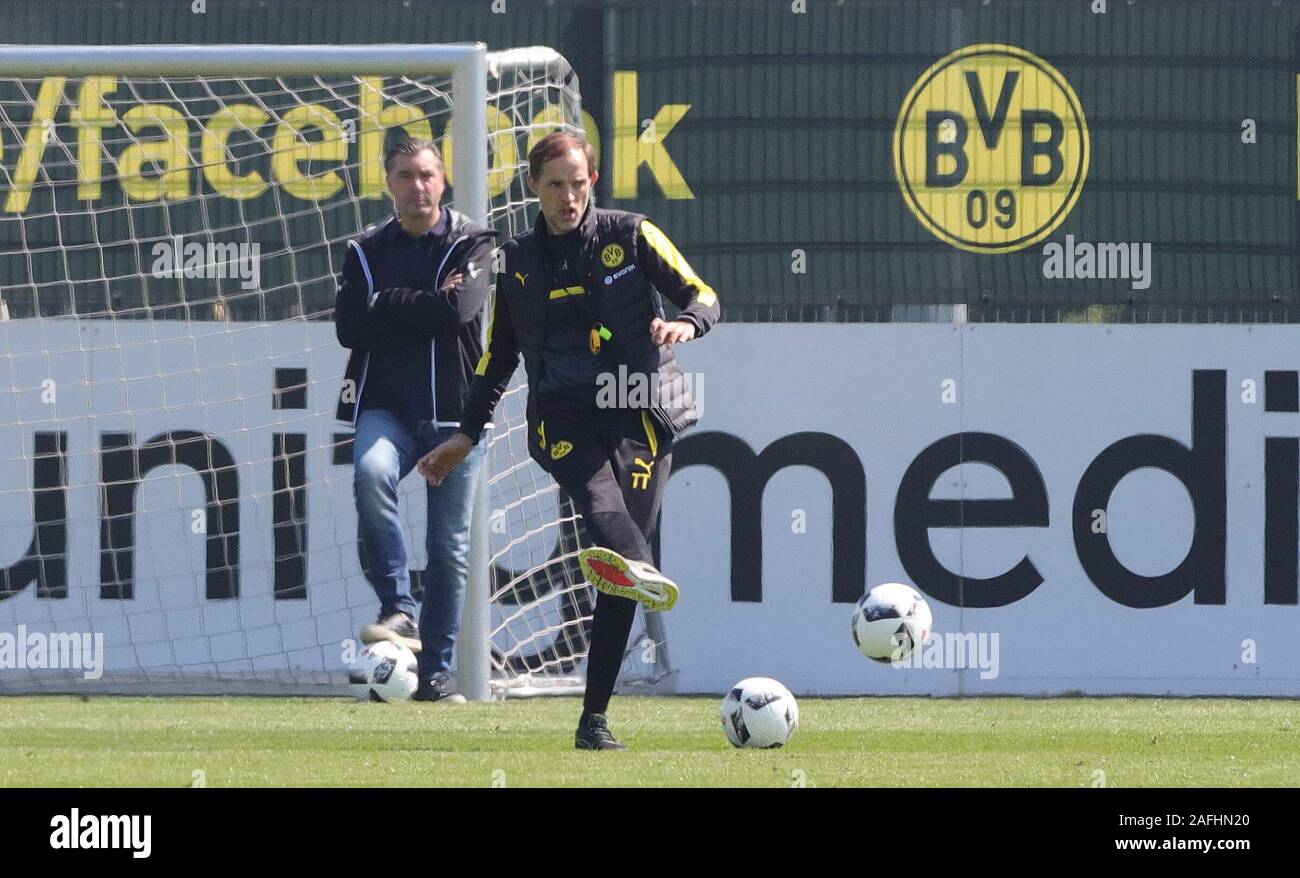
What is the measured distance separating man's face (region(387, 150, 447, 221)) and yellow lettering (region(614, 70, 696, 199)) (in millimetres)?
1678

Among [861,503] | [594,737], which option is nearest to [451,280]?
[594,737]

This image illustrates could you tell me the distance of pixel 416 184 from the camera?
706cm

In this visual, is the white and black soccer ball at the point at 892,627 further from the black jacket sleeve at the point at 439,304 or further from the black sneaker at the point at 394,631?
the black jacket sleeve at the point at 439,304

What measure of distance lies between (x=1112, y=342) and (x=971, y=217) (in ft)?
2.64

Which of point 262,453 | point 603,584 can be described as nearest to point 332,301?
point 262,453

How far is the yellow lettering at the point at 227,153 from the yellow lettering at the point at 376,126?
428 mm

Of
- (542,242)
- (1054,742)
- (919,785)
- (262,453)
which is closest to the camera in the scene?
(919,785)

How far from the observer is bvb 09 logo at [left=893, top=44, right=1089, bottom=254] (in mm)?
8703

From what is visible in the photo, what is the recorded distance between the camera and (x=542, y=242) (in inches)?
217

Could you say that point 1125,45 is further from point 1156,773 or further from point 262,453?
point 1156,773

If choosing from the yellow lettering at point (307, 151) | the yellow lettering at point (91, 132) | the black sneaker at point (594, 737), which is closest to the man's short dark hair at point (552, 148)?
the black sneaker at point (594, 737)

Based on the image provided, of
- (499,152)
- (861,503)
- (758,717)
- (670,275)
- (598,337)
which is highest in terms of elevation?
(499,152)

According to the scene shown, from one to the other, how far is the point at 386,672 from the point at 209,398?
1.93m

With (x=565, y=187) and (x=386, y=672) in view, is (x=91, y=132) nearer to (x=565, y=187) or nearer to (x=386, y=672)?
(x=386, y=672)
